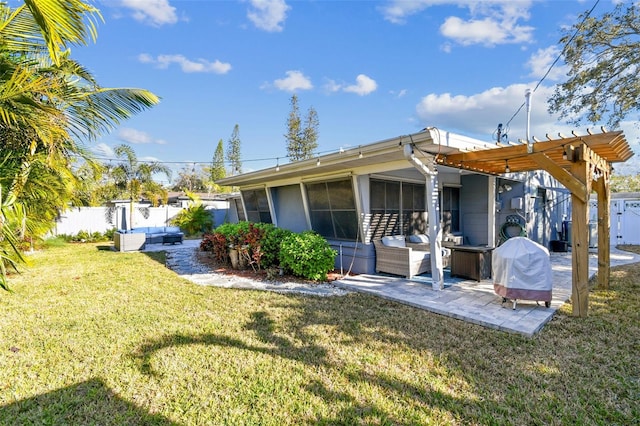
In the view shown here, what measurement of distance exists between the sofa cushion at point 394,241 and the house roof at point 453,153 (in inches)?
76.1

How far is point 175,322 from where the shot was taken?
4.61 meters

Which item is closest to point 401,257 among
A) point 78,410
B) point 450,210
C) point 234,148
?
point 450,210

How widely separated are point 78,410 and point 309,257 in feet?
16.3

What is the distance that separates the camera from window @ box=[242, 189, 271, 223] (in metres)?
11.7

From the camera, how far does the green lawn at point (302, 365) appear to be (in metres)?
2.59

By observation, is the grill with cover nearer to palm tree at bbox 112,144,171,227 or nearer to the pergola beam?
the pergola beam

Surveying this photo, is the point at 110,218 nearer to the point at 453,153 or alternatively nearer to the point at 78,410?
the point at 78,410

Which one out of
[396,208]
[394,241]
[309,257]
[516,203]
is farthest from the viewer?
[516,203]

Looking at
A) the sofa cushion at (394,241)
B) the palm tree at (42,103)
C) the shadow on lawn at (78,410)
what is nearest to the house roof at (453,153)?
the sofa cushion at (394,241)

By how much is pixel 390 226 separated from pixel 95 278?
303 inches

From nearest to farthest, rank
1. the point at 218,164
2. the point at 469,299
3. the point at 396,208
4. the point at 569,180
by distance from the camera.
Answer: the point at 569,180 < the point at 469,299 < the point at 396,208 < the point at 218,164

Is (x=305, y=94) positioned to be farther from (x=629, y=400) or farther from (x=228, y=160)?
(x=629, y=400)

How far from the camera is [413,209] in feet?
29.5

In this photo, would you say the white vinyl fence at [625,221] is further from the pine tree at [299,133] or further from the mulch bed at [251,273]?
the pine tree at [299,133]
